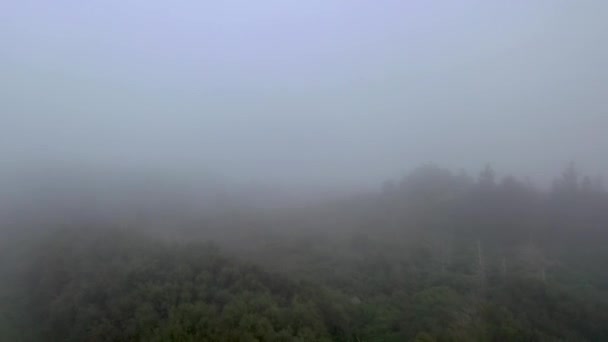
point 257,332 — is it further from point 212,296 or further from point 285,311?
point 212,296

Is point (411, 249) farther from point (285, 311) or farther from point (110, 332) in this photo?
point (110, 332)

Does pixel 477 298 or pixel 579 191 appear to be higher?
pixel 579 191

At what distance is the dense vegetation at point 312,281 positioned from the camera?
33.8 feet

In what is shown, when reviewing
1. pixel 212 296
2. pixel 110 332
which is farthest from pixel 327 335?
pixel 110 332

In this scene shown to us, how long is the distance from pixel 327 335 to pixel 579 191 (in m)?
27.2

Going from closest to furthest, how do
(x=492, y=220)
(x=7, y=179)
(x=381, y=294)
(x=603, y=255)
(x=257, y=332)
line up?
(x=257, y=332) → (x=381, y=294) → (x=603, y=255) → (x=492, y=220) → (x=7, y=179)

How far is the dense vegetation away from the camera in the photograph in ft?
33.8

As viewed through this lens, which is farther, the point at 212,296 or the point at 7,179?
the point at 7,179

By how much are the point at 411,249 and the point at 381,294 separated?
20.5ft

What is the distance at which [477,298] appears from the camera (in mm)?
12781

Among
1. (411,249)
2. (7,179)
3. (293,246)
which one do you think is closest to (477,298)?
(411,249)

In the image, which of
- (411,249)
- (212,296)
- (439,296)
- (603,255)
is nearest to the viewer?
(212,296)

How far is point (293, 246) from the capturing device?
19375 mm

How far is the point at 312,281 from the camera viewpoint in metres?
13.9
